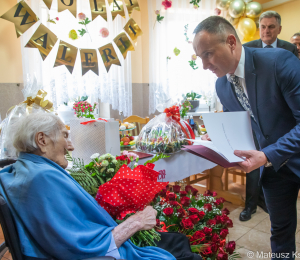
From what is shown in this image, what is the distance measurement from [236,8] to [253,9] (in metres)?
0.32

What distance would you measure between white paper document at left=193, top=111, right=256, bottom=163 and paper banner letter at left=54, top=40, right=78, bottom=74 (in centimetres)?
235

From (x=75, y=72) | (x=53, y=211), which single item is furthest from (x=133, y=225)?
(x=75, y=72)

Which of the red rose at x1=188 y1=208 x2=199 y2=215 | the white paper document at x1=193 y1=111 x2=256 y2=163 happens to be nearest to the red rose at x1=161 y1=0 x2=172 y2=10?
the white paper document at x1=193 y1=111 x2=256 y2=163

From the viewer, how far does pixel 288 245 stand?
139 cm

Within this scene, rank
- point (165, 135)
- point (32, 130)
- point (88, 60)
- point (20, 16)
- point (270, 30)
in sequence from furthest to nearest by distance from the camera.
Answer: point (88, 60), point (270, 30), point (20, 16), point (165, 135), point (32, 130)

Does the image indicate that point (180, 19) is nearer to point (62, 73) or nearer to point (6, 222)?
point (62, 73)

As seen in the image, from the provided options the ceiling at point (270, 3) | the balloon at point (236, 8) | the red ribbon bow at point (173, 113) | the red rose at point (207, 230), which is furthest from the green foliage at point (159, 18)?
the red rose at point (207, 230)

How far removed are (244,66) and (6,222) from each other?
1.17 meters

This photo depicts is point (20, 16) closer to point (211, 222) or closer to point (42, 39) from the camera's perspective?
point (42, 39)

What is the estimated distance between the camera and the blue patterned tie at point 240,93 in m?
1.27

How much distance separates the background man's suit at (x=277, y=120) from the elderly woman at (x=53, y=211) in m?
0.66

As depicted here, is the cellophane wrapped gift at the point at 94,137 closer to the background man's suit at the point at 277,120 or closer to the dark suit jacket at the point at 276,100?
the background man's suit at the point at 277,120

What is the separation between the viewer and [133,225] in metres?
1.02

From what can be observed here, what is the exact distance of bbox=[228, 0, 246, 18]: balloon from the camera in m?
4.22
